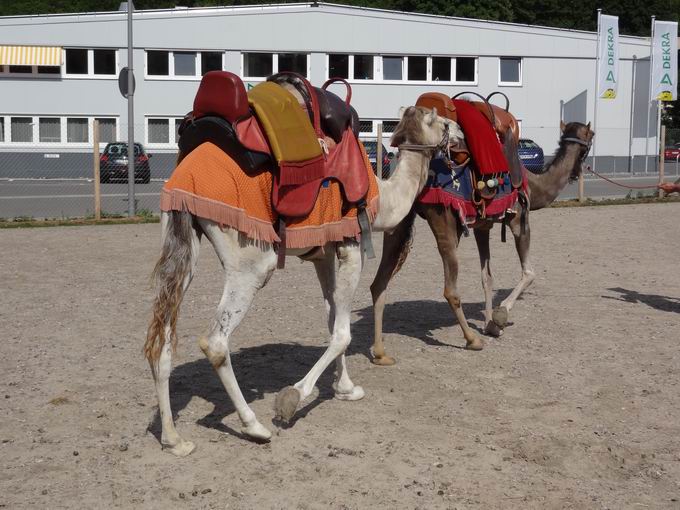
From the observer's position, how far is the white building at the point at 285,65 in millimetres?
39844

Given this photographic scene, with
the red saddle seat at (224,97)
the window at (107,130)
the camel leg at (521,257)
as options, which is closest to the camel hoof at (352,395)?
the red saddle seat at (224,97)

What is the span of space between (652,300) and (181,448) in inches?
264

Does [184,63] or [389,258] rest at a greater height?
[184,63]

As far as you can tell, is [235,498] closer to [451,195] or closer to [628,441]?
[628,441]

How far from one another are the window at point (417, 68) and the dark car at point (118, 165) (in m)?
15.4

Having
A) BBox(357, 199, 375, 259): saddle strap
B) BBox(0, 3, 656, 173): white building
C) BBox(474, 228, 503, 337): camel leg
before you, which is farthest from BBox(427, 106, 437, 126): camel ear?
BBox(0, 3, 656, 173): white building

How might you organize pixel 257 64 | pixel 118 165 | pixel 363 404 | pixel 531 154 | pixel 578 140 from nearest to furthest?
1. pixel 363 404
2. pixel 578 140
3. pixel 118 165
4. pixel 531 154
5. pixel 257 64

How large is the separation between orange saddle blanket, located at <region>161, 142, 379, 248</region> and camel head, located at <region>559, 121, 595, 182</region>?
5.04 m

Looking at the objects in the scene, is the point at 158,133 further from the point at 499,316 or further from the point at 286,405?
the point at 286,405

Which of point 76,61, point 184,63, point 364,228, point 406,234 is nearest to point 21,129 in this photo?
point 76,61

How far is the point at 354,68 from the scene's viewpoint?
4306 cm

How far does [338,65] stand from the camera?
42844mm

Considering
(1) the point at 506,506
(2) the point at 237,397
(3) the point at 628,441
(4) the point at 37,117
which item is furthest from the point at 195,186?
(4) the point at 37,117

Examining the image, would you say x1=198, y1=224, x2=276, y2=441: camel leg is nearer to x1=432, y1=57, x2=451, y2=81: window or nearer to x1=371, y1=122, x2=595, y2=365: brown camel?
x1=371, y1=122, x2=595, y2=365: brown camel
